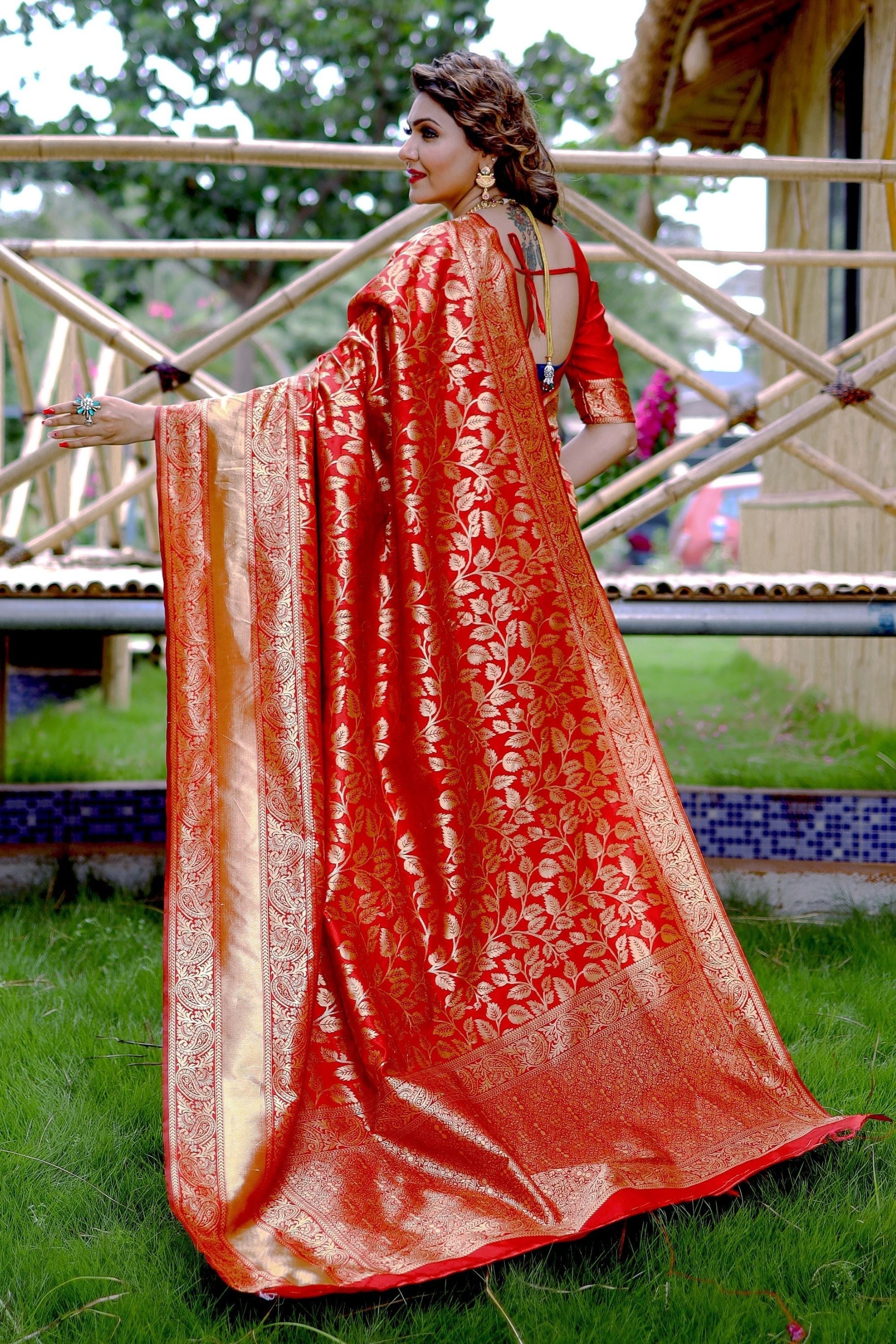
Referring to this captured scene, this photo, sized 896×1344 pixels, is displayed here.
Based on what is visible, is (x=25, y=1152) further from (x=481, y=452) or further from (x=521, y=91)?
(x=521, y=91)

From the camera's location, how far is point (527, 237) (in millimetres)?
1964

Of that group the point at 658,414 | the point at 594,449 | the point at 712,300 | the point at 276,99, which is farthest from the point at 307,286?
the point at 276,99

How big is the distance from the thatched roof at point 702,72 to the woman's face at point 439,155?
380 cm

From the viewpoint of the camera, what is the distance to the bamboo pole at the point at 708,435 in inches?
141

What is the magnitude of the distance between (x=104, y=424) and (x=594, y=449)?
31.9 inches

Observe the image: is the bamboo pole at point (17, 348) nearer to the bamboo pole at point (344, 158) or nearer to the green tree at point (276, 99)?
the bamboo pole at point (344, 158)

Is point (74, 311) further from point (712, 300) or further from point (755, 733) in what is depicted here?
point (755, 733)

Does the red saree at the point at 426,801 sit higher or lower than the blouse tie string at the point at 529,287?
lower

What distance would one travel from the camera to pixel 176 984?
175 cm

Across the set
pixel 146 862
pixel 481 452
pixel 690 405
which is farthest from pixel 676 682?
pixel 690 405

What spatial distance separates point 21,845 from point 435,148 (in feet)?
6.58

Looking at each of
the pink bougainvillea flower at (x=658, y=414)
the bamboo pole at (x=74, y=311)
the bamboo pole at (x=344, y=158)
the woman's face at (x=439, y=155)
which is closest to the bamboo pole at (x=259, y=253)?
the bamboo pole at (x=344, y=158)

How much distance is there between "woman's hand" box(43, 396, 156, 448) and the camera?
182 cm

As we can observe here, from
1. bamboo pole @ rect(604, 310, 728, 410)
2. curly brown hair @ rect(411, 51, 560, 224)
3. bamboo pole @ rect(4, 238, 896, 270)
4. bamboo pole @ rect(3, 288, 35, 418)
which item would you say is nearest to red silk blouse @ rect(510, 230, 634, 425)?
curly brown hair @ rect(411, 51, 560, 224)
